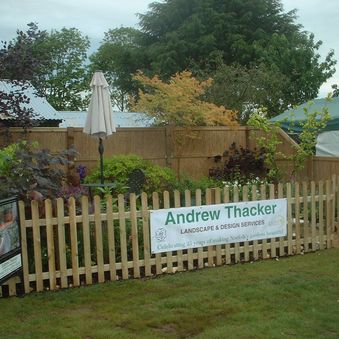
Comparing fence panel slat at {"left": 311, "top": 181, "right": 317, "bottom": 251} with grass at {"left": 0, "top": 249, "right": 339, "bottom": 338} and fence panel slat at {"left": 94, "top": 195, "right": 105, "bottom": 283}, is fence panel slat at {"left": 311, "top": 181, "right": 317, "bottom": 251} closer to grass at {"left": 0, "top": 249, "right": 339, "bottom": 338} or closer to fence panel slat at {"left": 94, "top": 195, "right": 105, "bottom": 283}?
grass at {"left": 0, "top": 249, "right": 339, "bottom": 338}

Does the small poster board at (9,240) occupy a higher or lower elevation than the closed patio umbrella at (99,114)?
lower

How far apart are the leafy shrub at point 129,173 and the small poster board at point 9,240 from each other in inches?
214

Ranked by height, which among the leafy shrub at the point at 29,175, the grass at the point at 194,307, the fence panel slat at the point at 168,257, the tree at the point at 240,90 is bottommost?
the grass at the point at 194,307

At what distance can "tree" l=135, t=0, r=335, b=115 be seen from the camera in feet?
97.7

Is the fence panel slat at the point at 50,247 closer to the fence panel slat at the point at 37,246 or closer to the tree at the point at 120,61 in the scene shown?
the fence panel slat at the point at 37,246

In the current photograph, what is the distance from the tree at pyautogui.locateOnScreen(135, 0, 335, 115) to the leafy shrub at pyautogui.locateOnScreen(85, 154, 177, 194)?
54.8ft

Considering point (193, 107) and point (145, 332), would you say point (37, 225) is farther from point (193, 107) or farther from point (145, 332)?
point (193, 107)

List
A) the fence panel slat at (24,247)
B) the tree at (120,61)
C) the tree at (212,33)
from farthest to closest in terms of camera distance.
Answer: the tree at (120,61), the tree at (212,33), the fence panel slat at (24,247)

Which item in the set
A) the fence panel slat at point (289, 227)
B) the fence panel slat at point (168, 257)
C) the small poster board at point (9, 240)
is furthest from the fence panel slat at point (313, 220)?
the small poster board at point (9, 240)

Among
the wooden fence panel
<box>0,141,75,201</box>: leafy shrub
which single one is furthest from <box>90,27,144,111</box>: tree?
<box>0,141,75,201</box>: leafy shrub

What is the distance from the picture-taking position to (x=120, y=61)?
3434 cm

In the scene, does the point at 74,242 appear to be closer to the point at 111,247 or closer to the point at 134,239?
the point at 111,247

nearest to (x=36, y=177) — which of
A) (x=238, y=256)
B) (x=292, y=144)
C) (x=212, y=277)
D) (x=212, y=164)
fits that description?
(x=212, y=277)

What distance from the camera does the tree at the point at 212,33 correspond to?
2978 centimetres
